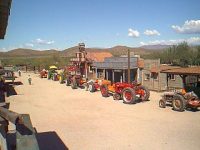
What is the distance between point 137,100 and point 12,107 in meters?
9.21

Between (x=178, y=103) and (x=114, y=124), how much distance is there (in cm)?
510

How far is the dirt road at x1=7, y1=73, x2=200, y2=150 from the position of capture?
11.3 meters

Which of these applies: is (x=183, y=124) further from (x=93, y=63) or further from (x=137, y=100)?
(x=93, y=63)

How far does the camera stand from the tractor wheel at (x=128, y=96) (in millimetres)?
19891

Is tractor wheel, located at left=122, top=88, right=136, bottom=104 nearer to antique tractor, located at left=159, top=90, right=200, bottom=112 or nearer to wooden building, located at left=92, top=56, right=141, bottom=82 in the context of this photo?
antique tractor, located at left=159, top=90, right=200, bottom=112

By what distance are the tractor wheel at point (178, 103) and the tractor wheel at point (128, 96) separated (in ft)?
10.5

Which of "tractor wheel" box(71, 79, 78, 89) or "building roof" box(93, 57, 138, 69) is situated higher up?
"building roof" box(93, 57, 138, 69)

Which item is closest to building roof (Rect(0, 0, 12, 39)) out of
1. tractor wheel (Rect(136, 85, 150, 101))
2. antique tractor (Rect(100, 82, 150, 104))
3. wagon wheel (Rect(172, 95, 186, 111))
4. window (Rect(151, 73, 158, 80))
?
wagon wheel (Rect(172, 95, 186, 111))

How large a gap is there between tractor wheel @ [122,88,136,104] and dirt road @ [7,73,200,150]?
1.55 ft

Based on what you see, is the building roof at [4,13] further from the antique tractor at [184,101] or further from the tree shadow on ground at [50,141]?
the antique tractor at [184,101]

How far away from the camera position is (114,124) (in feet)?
47.5

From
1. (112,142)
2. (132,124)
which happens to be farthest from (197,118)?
(112,142)

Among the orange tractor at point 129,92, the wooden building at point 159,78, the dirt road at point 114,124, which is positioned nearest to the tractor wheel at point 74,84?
the orange tractor at point 129,92

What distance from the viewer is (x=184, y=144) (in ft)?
36.3
